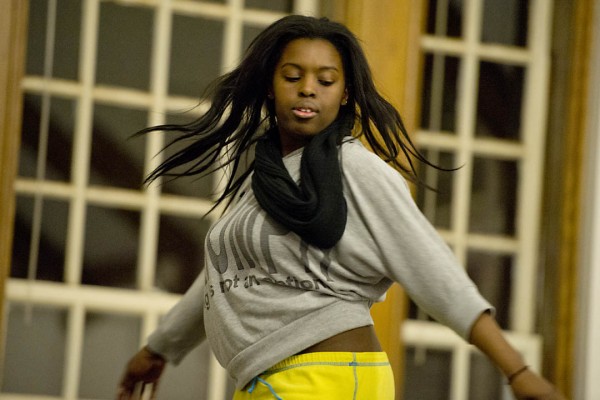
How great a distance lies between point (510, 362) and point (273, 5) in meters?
2.53

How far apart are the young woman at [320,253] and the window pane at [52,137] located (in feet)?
6.52

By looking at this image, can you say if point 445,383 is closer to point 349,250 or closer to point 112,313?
point 112,313

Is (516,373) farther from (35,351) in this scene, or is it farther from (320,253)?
(35,351)

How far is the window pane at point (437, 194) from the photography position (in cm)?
379

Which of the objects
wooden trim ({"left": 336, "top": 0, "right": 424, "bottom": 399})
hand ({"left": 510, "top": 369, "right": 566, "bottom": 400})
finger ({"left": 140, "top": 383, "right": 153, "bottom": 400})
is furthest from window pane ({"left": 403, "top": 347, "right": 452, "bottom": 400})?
hand ({"left": 510, "top": 369, "right": 566, "bottom": 400})

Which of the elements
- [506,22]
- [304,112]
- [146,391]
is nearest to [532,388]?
[304,112]

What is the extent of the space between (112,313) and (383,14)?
145cm

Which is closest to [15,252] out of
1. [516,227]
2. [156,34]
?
[156,34]

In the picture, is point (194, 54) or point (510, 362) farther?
point (194, 54)

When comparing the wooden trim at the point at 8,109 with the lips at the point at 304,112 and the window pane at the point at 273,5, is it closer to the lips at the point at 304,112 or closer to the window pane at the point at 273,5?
the window pane at the point at 273,5

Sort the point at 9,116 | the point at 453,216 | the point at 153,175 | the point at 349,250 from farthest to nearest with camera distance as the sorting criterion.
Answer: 1. the point at 453,216
2. the point at 9,116
3. the point at 153,175
4. the point at 349,250

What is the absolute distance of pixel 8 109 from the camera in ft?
11.2

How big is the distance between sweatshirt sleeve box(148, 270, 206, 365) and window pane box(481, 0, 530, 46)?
226cm

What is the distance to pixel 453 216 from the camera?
3.81 m
